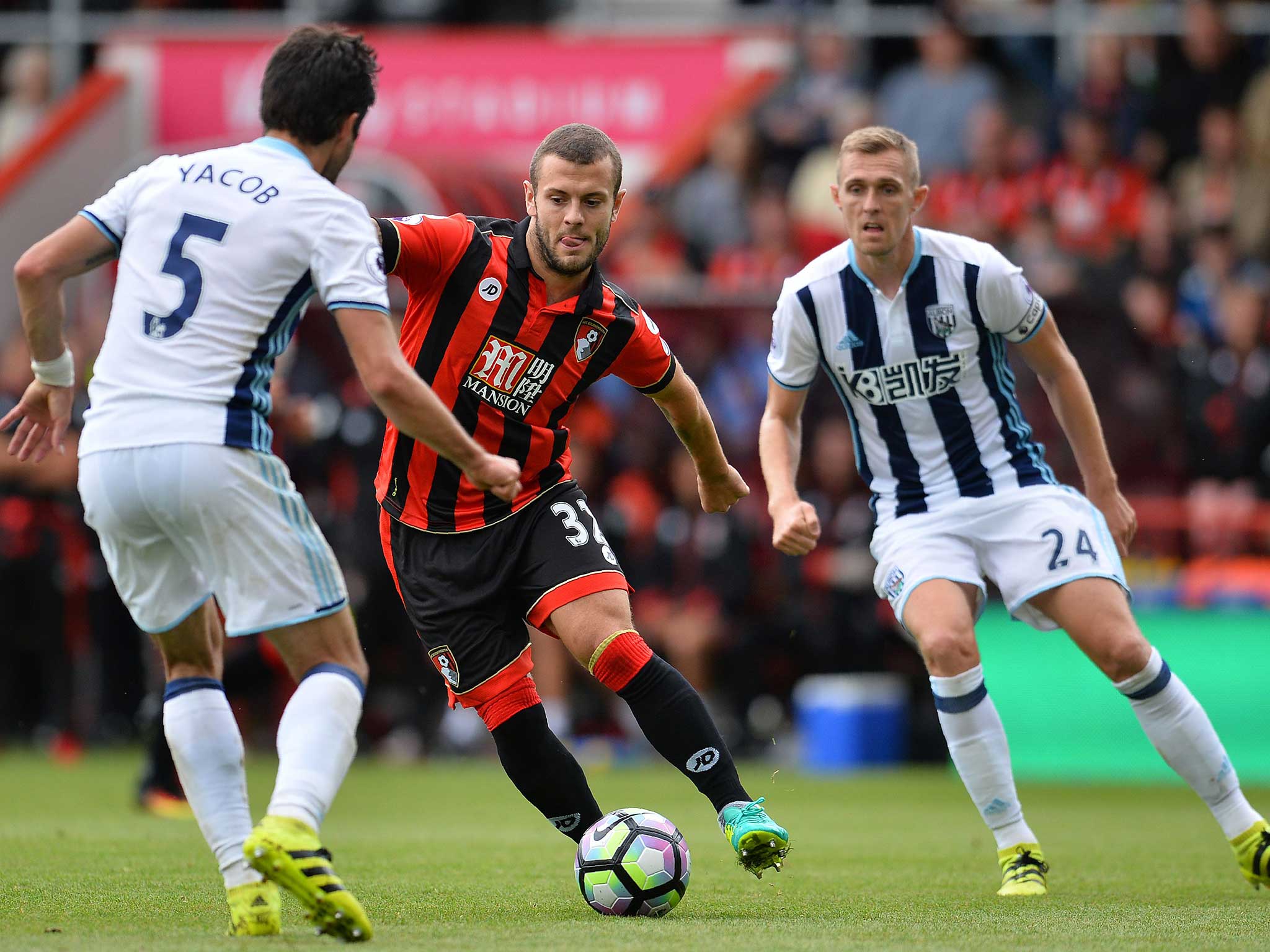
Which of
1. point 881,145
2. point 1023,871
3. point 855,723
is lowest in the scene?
point 855,723

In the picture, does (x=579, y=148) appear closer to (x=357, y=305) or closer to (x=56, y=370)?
(x=357, y=305)

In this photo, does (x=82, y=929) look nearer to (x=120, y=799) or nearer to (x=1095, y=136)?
(x=120, y=799)

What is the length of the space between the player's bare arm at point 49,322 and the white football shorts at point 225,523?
1.25ft

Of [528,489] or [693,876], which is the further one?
[693,876]

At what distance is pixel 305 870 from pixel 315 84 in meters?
1.94

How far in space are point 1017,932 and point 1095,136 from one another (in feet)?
30.1

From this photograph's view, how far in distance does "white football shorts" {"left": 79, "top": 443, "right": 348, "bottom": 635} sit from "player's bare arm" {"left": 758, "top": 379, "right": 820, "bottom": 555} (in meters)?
1.51

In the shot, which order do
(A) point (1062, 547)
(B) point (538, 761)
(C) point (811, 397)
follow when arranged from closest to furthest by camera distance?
(B) point (538, 761)
(A) point (1062, 547)
(C) point (811, 397)

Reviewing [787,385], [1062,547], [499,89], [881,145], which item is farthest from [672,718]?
[499,89]

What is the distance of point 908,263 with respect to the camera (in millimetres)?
5805

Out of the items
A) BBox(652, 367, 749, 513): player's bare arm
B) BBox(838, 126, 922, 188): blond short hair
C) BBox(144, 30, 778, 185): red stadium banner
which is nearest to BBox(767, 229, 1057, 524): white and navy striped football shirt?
BBox(838, 126, 922, 188): blond short hair

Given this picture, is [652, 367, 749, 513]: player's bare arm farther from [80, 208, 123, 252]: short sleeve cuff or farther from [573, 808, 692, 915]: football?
[80, 208, 123, 252]: short sleeve cuff

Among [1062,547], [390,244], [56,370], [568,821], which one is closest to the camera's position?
[56,370]

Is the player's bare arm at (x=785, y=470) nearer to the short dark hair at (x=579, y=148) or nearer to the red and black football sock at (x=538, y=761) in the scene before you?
the red and black football sock at (x=538, y=761)
